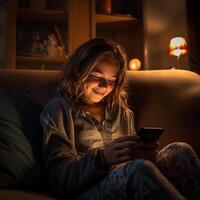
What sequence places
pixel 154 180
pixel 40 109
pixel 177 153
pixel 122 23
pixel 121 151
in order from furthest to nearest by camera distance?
pixel 122 23 → pixel 40 109 → pixel 177 153 → pixel 121 151 → pixel 154 180

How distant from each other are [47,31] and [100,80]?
166 cm

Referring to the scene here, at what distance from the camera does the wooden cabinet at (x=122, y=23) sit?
8.98ft

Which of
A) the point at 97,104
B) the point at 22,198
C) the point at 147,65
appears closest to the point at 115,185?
the point at 22,198

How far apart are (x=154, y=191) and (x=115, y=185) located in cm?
11

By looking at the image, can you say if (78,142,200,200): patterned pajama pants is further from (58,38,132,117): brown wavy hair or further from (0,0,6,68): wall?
(0,0,6,68): wall

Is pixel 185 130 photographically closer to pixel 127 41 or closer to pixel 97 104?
pixel 97 104

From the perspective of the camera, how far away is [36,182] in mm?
940

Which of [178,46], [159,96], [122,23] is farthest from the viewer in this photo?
[122,23]

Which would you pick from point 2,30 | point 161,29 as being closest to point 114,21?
point 161,29

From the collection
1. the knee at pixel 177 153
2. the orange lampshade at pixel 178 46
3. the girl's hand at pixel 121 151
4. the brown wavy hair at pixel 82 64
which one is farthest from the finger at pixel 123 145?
the orange lampshade at pixel 178 46

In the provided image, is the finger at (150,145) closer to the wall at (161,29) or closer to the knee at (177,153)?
the knee at (177,153)

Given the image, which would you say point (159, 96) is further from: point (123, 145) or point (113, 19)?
point (113, 19)

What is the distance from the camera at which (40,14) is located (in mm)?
2635

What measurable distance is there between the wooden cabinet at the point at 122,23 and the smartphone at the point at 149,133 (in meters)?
1.87
